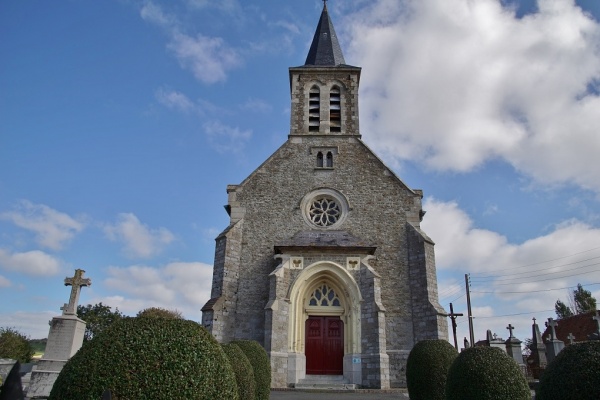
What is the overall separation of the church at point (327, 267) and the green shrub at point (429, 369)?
4.18 meters

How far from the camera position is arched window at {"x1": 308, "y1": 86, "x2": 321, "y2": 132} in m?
21.5

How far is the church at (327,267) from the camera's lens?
16.2 m

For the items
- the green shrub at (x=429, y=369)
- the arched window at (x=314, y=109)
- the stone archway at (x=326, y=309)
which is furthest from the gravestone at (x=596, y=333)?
the arched window at (x=314, y=109)

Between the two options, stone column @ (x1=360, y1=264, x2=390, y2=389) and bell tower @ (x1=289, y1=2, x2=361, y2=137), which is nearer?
stone column @ (x1=360, y1=264, x2=390, y2=389)

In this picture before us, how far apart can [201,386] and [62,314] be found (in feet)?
35.8

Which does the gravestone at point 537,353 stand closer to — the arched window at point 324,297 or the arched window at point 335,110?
the arched window at point 324,297

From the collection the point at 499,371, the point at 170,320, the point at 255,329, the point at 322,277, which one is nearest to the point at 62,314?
the point at 255,329

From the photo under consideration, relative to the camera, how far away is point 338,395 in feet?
45.5

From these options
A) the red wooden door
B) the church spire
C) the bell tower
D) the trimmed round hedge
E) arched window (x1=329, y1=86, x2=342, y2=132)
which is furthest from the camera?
the church spire

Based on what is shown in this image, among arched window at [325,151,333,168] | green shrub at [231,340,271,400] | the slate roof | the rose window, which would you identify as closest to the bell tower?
arched window at [325,151,333,168]

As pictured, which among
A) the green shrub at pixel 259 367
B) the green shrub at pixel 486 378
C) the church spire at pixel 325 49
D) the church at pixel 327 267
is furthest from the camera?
the church spire at pixel 325 49

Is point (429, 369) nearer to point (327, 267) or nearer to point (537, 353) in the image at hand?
point (327, 267)

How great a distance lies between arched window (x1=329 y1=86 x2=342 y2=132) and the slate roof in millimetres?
5675

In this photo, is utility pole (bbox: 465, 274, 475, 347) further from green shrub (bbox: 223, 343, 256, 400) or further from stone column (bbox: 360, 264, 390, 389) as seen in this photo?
green shrub (bbox: 223, 343, 256, 400)
